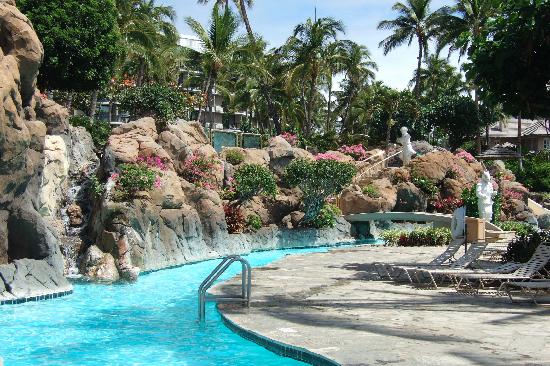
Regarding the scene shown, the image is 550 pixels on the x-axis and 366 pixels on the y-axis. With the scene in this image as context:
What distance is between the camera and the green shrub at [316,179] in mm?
27406

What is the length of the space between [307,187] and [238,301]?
1692 cm

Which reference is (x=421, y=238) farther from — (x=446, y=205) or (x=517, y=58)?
(x=517, y=58)

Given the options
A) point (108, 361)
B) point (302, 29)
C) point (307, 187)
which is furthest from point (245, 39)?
point (108, 361)

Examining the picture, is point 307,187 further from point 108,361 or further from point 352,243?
Result: point 108,361

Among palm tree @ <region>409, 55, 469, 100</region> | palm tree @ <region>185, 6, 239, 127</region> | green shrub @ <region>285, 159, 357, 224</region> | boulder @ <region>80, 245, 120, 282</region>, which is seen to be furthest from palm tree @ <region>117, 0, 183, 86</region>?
palm tree @ <region>409, 55, 469, 100</region>

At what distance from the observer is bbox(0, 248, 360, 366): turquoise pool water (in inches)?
354

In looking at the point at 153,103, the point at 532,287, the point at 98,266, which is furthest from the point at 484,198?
the point at 153,103

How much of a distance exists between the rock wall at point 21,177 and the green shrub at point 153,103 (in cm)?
1336

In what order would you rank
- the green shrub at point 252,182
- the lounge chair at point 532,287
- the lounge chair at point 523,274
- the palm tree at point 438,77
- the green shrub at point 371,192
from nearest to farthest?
the lounge chair at point 532,287 < the lounge chair at point 523,274 < the green shrub at point 252,182 < the green shrub at point 371,192 < the palm tree at point 438,77

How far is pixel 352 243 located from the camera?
1169 inches

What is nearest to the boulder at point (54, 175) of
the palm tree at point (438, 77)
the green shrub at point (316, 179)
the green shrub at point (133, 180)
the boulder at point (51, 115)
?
the boulder at point (51, 115)

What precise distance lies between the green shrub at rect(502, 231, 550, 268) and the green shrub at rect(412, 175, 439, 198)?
18.3 meters

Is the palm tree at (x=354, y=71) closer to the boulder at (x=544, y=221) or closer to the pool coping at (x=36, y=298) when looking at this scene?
the boulder at (x=544, y=221)

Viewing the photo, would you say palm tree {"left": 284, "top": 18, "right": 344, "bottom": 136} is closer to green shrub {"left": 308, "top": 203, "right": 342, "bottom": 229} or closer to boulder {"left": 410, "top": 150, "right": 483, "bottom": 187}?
boulder {"left": 410, "top": 150, "right": 483, "bottom": 187}
